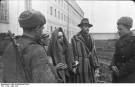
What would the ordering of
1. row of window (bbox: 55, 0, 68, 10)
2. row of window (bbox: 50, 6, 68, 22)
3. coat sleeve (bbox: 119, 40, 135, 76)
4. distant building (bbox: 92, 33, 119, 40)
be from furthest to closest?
distant building (bbox: 92, 33, 119, 40) < row of window (bbox: 55, 0, 68, 10) < row of window (bbox: 50, 6, 68, 22) < coat sleeve (bbox: 119, 40, 135, 76)

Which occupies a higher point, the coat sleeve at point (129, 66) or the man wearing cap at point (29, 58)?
the man wearing cap at point (29, 58)

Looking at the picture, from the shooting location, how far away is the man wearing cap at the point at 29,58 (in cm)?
65

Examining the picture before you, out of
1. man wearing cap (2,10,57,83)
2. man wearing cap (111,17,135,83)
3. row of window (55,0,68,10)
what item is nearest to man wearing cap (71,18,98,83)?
row of window (55,0,68,10)

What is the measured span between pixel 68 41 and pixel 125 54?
71 centimetres

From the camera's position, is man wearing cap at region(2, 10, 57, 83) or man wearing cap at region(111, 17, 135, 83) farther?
man wearing cap at region(111, 17, 135, 83)

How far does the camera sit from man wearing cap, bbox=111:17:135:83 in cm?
128

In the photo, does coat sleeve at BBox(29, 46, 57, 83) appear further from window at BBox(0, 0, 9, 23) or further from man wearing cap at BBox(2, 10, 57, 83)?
window at BBox(0, 0, 9, 23)

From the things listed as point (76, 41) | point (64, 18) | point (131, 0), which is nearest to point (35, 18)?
point (76, 41)

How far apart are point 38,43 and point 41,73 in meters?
0.13

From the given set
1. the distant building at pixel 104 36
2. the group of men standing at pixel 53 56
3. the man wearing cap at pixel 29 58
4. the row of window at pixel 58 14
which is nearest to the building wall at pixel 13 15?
the row of window at pixel 58 14

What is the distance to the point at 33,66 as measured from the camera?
0.65m

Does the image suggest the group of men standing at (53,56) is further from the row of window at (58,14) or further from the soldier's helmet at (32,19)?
the row of window at (58,14)

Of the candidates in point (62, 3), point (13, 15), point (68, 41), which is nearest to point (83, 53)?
point (68, 41)

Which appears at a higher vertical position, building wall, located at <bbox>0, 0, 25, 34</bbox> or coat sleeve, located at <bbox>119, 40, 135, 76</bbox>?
building wall, located at <bbox>0, 0, 25, 34</bbox>
